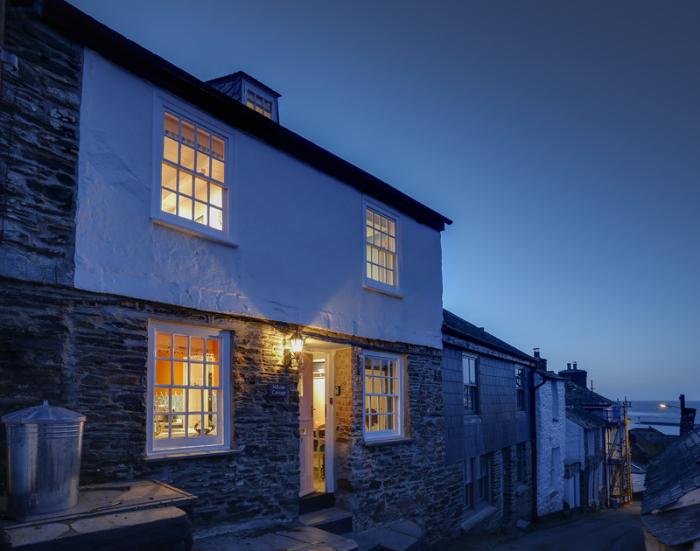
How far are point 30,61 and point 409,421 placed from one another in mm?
9455

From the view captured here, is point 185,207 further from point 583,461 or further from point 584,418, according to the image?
point 584,418

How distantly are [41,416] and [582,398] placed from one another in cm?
3418

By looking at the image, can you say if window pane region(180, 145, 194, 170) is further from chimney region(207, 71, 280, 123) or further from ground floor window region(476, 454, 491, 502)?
ground floor window region(476, 454, 491, 502)

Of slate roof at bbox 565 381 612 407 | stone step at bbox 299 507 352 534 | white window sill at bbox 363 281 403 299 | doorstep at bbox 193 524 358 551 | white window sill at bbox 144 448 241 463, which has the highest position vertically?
white window sill at bbox 363 281 403 299

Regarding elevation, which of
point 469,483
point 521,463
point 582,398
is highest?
point 582,398

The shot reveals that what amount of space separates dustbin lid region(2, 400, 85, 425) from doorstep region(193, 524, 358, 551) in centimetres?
246

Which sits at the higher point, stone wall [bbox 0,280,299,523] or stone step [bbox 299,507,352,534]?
stone wall [bbox 0,280,299,523]

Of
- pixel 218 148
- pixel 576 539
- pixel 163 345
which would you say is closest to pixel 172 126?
pixel 218 148

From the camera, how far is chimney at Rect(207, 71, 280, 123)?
11305 millimetres

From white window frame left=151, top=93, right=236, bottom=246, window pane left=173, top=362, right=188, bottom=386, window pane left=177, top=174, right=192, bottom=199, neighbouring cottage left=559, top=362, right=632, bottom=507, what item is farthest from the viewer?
neighbouring cottage left=559, top=362, right=632, bottom=507

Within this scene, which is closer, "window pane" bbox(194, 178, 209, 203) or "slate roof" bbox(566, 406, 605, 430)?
"window pane" bbox(194, 178, 209, 203)

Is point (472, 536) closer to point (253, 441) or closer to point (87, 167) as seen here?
point (253, 441)

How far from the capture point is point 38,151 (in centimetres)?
670

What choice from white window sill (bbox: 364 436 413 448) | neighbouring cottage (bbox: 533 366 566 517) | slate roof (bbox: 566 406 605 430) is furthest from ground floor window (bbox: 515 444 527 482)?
white window sill (bbox: 364 436 413 448)
